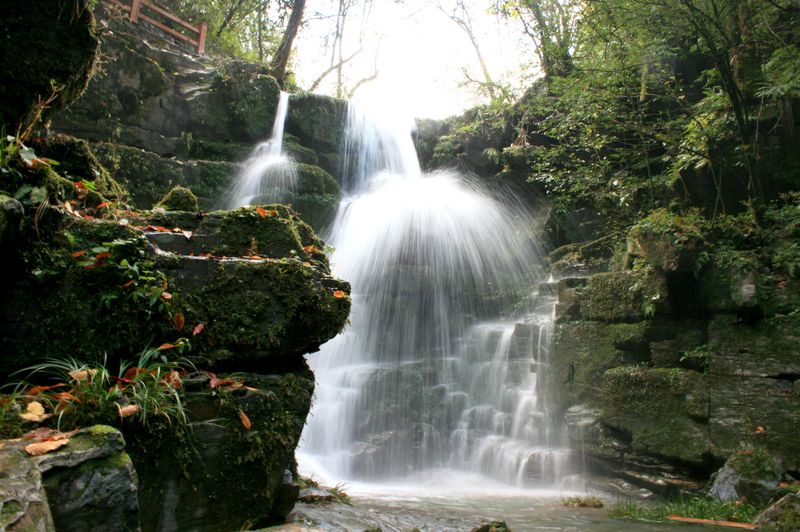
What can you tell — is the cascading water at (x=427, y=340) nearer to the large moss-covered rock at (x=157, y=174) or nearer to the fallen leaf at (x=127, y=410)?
the large moss-covered rock at (x=157, y=174)

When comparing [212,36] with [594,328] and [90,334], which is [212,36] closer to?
[594,328]

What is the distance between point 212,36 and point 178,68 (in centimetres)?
767

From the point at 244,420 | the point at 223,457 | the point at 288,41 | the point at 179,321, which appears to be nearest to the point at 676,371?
the point at 244,420

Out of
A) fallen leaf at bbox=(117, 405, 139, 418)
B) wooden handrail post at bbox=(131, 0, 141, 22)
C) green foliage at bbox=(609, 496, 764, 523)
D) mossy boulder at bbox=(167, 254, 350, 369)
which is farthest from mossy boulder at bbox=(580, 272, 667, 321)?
wooden handrail post at bbox=(131, 0, 141, 22)

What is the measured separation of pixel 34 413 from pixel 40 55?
2969 mm

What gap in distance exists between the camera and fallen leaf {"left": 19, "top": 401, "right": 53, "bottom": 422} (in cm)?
282

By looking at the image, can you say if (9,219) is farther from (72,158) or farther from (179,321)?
(72,158)

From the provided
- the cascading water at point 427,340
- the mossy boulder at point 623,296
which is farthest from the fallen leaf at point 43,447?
the mossy boulder at point 623,296

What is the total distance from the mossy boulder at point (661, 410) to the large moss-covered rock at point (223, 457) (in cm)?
547

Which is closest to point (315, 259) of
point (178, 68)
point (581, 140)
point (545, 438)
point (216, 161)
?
point (545, 438)

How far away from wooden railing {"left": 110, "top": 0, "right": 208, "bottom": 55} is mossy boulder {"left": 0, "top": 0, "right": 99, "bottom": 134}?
13.7 metres

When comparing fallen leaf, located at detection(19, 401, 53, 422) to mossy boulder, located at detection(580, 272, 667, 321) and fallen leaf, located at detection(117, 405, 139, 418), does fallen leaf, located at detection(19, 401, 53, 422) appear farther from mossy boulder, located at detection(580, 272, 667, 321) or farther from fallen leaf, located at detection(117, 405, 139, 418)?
mossy boulder, located at detection(580, 272, 667, 321)

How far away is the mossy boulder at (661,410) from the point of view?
7.15m

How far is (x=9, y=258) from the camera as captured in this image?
353cm
